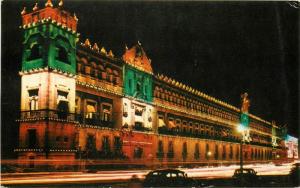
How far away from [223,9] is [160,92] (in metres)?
7.19

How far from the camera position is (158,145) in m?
21.6

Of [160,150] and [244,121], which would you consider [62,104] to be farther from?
[244,121]

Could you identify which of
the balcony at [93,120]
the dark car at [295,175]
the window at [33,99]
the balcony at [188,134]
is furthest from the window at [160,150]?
the window at [33,99]

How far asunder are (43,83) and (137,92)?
5.63 meters

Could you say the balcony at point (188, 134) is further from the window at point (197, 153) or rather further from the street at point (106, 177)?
the street at point (106, 177)

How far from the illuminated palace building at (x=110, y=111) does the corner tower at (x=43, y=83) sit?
0.04m

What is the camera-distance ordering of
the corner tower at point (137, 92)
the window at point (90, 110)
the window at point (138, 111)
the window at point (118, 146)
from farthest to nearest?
1. the window at point (138, 111)
2. the corner tower at point (137, 92)
3. the window at point (118, 146)
4. the window at point (90, 110)

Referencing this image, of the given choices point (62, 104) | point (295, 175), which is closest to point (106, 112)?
point (62, 104)

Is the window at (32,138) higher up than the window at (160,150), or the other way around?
the window at (32,138)

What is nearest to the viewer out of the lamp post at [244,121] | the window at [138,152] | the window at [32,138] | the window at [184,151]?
the window at [32,138]

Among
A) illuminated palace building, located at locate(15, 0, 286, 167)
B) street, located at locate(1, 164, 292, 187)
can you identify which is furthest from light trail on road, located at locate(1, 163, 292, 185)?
illuminated palace building, located at locate(15, 0, 286, 167)

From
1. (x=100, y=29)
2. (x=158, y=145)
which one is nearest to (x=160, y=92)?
(x=158, y=145)

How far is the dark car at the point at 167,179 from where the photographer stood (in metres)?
16.0

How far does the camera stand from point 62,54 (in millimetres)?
17094
